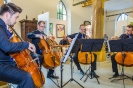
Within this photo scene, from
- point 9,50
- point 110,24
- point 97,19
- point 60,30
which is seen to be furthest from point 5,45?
point 110,24

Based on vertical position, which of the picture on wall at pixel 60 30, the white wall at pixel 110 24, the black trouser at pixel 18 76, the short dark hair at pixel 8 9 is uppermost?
the white wall at pixel 110 24

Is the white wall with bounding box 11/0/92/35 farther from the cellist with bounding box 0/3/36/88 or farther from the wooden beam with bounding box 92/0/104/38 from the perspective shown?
the cellist with bounding box 0/3/36/88

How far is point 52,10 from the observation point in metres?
9.59

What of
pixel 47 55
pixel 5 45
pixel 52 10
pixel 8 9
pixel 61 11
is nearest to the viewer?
pixel 5 45

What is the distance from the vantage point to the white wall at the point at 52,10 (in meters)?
8.05

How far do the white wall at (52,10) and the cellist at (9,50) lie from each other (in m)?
6.26

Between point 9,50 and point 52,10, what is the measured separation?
27.5 ft

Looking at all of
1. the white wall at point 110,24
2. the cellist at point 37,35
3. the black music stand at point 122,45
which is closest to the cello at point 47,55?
the cellist at point 37,35

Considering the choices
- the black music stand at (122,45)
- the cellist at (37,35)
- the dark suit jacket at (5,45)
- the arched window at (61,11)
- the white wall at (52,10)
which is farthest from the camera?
the arched window at (61,11)

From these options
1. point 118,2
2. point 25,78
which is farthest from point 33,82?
point 118,2

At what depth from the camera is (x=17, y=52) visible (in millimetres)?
1667

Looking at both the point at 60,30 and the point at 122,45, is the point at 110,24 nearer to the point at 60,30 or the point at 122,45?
the point at 60,30

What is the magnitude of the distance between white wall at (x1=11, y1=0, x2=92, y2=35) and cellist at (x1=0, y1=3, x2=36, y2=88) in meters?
6.26

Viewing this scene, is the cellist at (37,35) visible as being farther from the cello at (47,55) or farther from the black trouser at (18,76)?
the black trouser at (18,76)
